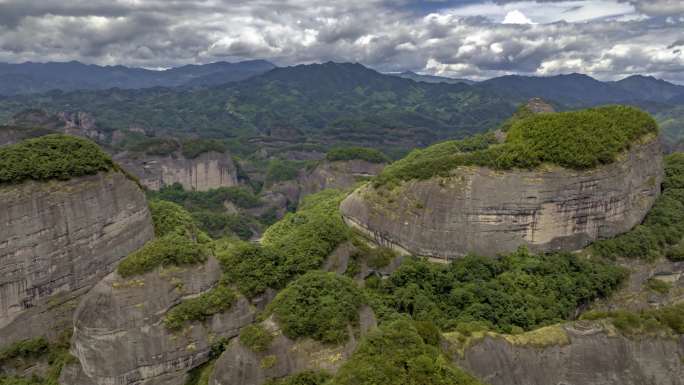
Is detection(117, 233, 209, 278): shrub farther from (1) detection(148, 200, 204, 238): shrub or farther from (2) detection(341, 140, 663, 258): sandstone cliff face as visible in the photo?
(2) detection(341, 140, 663, 258): sandstone cliff face

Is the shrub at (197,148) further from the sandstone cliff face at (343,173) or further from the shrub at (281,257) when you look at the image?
the shrub at (281,257)

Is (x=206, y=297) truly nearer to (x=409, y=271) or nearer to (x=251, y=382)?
(x=251, y=382)

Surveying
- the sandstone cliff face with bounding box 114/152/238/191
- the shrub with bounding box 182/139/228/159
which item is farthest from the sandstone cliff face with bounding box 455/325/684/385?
the shrub with bounding box 182/139/228/159


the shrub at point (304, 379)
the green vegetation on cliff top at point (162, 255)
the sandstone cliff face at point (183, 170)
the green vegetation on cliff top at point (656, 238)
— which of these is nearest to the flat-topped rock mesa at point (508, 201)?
the green vegetation on cliff top at point (656, 238)

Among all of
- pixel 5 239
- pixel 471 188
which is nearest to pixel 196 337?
pixel 5 239

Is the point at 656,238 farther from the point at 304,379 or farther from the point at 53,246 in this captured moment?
the point at 53,246

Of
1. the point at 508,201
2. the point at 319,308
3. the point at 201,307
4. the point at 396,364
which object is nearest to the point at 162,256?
the point at 201,307

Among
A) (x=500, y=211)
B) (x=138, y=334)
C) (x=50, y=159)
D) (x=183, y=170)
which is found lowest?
(x=183, y=170)
